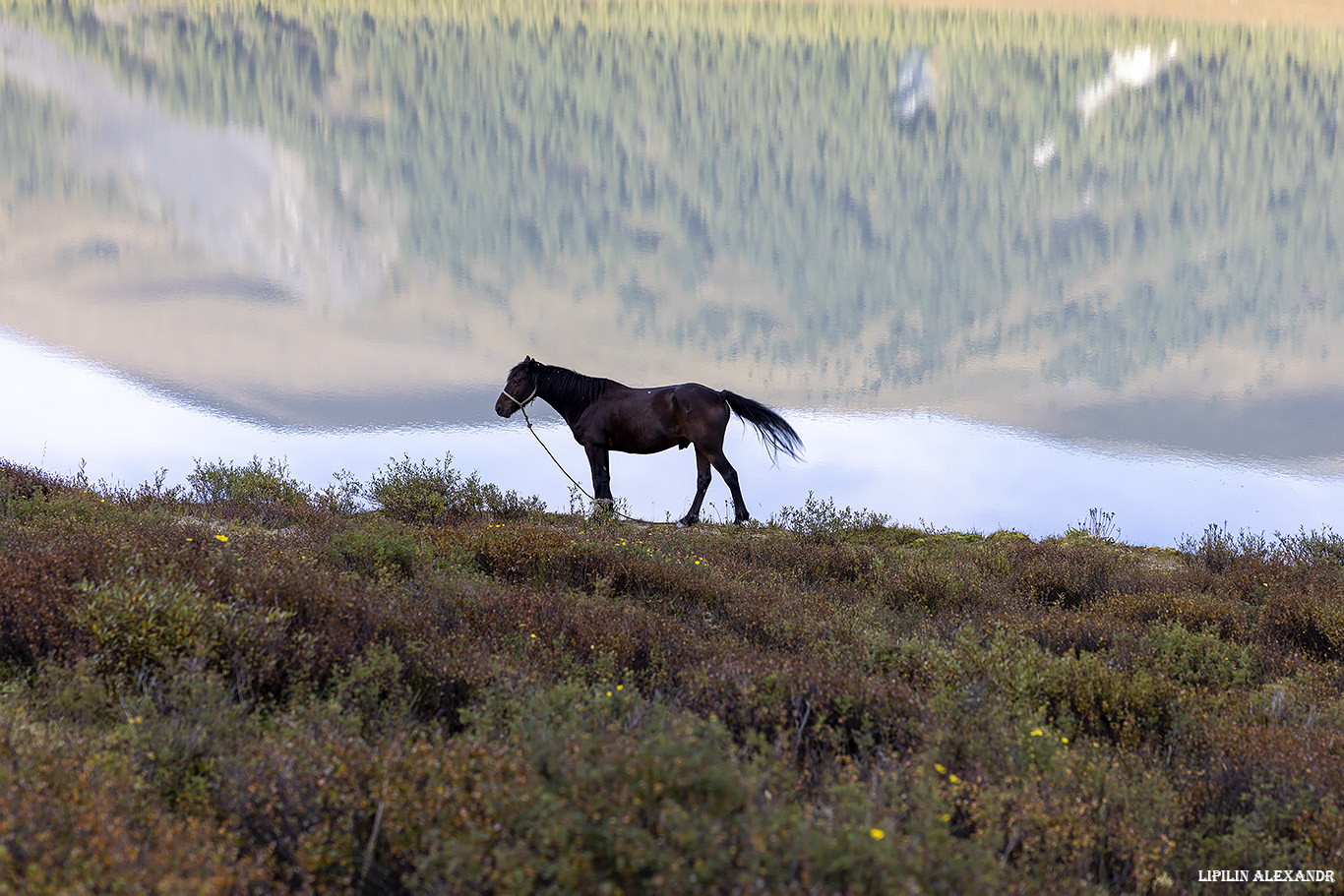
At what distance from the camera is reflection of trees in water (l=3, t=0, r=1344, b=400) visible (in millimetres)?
55375

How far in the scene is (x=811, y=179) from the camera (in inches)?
3824

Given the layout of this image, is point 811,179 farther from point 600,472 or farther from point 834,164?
point 600,472

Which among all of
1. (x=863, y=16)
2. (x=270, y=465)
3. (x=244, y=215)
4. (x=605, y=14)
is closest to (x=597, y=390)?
(x=270, y=465)

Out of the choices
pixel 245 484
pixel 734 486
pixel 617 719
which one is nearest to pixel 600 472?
pixel 734 486

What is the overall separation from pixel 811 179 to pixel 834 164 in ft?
26.0

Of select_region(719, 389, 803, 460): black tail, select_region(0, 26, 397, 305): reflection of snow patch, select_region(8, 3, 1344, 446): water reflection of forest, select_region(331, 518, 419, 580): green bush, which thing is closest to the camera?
select_region(331, 518, 419, 580): green bush

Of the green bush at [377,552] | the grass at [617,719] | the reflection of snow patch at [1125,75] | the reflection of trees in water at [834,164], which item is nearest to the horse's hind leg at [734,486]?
the grass at [617,719]

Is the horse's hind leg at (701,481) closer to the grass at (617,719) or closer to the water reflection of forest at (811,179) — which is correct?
the grass at (617,719)

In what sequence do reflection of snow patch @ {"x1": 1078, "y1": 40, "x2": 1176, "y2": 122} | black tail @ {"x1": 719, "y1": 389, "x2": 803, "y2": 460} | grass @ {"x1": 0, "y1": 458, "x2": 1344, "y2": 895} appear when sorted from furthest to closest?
1. reflection of snow patch @ {"x1": 1078, "y1": 40, "x2": 1176, "y2": 122}
2. black tail @ {"x1": 719, "y1": 389, "x2": 803, "y2": 460}
3. grass @ {"x1": 0, "y1": 458, "x2": 1344, "y2": 895}

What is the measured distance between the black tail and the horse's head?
8.25 ft

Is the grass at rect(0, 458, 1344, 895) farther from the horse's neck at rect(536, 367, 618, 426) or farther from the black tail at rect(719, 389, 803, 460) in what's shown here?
the horse's neck at rect(536, 367, 618, 426)

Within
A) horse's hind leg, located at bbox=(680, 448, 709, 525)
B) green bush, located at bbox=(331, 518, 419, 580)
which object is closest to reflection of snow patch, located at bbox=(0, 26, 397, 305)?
horse's hind leg, located at bbox=(680, 448, 709, 525)

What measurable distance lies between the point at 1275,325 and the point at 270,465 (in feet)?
170

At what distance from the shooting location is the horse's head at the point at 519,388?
40.6 feet
